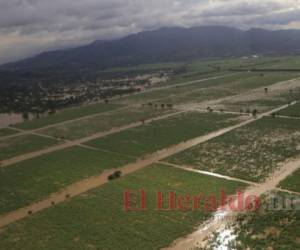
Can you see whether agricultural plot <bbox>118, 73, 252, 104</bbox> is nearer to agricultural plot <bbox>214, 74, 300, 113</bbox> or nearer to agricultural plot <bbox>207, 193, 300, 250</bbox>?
agricultural plot <bbox>214, 74, 300, 113</bbox>

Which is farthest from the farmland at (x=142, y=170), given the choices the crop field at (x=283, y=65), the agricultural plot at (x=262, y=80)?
the crop field at (x=283, y=65)

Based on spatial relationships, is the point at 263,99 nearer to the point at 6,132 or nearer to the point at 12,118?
the point at 6,132

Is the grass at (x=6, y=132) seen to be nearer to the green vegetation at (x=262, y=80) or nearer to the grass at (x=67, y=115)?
the grass at (x=67, y=115)

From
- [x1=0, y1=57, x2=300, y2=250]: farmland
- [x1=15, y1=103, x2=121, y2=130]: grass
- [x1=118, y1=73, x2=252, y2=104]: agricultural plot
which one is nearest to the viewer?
[x1=0, y1=57, x2=300, y2=250]: farmland

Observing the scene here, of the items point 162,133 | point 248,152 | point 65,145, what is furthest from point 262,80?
point 65,145

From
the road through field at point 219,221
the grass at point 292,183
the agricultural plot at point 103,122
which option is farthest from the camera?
the agricultural plot at point 103,122

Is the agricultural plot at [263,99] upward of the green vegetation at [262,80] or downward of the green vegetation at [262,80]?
downward

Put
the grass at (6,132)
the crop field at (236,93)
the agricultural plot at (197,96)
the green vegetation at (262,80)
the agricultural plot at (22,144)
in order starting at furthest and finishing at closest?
the green vegetation at (262,80) < the agricultural plot at (197,96) < the crop field at (236,93) < the grass at (6,132) < the agricultural plot at (22,144)

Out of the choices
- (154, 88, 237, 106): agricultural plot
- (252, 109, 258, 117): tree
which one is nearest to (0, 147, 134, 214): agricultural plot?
(252, 109, 258, 117): tree
